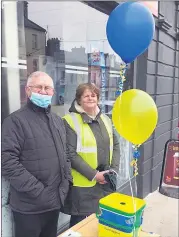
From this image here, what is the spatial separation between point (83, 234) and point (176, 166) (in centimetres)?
164

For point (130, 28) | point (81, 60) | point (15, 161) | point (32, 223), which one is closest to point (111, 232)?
point (32, 223)

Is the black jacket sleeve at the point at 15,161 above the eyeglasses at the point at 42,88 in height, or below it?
Answer: below

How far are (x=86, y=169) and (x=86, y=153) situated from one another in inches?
5.8

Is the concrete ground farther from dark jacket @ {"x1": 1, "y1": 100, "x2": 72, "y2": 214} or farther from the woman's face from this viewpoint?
the woman's face

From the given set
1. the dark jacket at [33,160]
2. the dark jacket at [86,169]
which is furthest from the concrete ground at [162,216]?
the dark jacket at [33,160]

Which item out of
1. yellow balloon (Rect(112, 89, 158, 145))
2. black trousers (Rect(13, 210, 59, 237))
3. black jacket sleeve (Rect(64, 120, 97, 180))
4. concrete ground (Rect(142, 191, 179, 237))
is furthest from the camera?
concrete ground (Rect(142, 191, 179, 237))

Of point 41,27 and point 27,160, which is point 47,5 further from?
point 27,160

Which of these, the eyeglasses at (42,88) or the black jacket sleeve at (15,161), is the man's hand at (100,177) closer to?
the black jacket sleeve at (15,161)

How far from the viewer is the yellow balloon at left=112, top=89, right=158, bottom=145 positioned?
2088 millimetres

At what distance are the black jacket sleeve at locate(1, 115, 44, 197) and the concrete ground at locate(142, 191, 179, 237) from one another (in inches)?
51.8

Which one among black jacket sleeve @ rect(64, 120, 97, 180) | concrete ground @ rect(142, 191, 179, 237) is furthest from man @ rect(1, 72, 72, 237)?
concrete ground @ rect(142, 191, 179, 237)

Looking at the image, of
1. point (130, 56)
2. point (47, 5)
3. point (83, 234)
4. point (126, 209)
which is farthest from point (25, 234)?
point (47, 5)

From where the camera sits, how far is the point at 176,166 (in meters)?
3.27

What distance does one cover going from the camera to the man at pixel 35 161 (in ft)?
7.05
